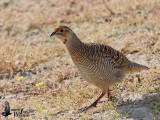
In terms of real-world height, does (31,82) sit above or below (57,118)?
above

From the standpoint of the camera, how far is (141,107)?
5098mm

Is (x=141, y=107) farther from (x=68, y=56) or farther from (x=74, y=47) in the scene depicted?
(x=68, y=56)

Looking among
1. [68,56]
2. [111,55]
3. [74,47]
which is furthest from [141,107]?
[68,56]

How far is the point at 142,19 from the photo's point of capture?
29.4 feet

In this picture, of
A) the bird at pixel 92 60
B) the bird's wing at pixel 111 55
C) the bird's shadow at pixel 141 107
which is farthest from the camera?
the bird's wing at pixel 111 55

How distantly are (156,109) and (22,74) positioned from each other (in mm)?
3427

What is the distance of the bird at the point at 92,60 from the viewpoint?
5.17 meters

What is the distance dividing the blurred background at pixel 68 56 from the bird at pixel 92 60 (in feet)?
1.29

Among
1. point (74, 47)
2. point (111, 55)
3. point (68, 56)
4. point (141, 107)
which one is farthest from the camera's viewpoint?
point (68, 56)

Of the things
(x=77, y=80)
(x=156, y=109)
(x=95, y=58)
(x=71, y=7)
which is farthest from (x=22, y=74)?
(x=71, y=7)

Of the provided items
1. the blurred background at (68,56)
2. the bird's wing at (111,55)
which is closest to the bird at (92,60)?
the bird's wing at (111,55)

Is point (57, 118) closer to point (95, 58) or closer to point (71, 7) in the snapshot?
point (95, 58)

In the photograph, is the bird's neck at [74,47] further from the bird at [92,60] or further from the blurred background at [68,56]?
the blurred background at [68,56]

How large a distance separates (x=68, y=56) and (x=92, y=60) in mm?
2650
